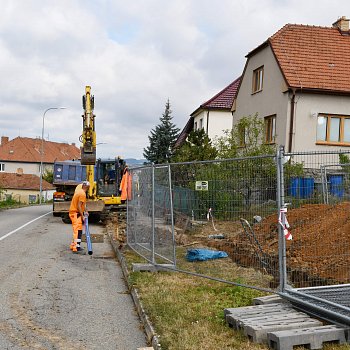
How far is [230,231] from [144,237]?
3307 mm

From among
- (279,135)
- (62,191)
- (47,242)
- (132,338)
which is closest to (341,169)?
(132,338)

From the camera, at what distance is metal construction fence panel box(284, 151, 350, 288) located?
6516 mm

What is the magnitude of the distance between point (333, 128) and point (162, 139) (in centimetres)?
2556

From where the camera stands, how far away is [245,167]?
21.8 ft

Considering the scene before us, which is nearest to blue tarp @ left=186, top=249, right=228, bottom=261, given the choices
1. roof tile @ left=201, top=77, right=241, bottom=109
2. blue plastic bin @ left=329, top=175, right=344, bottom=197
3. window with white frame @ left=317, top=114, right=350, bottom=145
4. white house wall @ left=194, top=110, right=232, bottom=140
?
blue plastic bin @ left=329, top=175, right=344, bottom=197

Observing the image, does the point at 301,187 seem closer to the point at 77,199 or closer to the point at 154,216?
the point at 154,216

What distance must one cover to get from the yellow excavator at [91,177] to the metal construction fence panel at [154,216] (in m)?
7.20

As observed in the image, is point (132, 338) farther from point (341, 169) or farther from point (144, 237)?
point (144, 237)

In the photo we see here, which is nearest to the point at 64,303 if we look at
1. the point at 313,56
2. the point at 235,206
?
the point at 235,206

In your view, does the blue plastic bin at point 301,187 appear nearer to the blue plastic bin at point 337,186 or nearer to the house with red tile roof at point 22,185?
the blue plastic bin at point 337,186

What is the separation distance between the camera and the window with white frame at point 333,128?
2173 cm

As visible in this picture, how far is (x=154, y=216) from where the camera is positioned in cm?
904

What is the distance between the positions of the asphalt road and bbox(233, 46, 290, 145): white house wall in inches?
492

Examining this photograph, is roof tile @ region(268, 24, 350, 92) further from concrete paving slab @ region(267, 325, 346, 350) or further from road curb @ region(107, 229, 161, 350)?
concrete paving slab @ region(267, 325, 346, 350)
